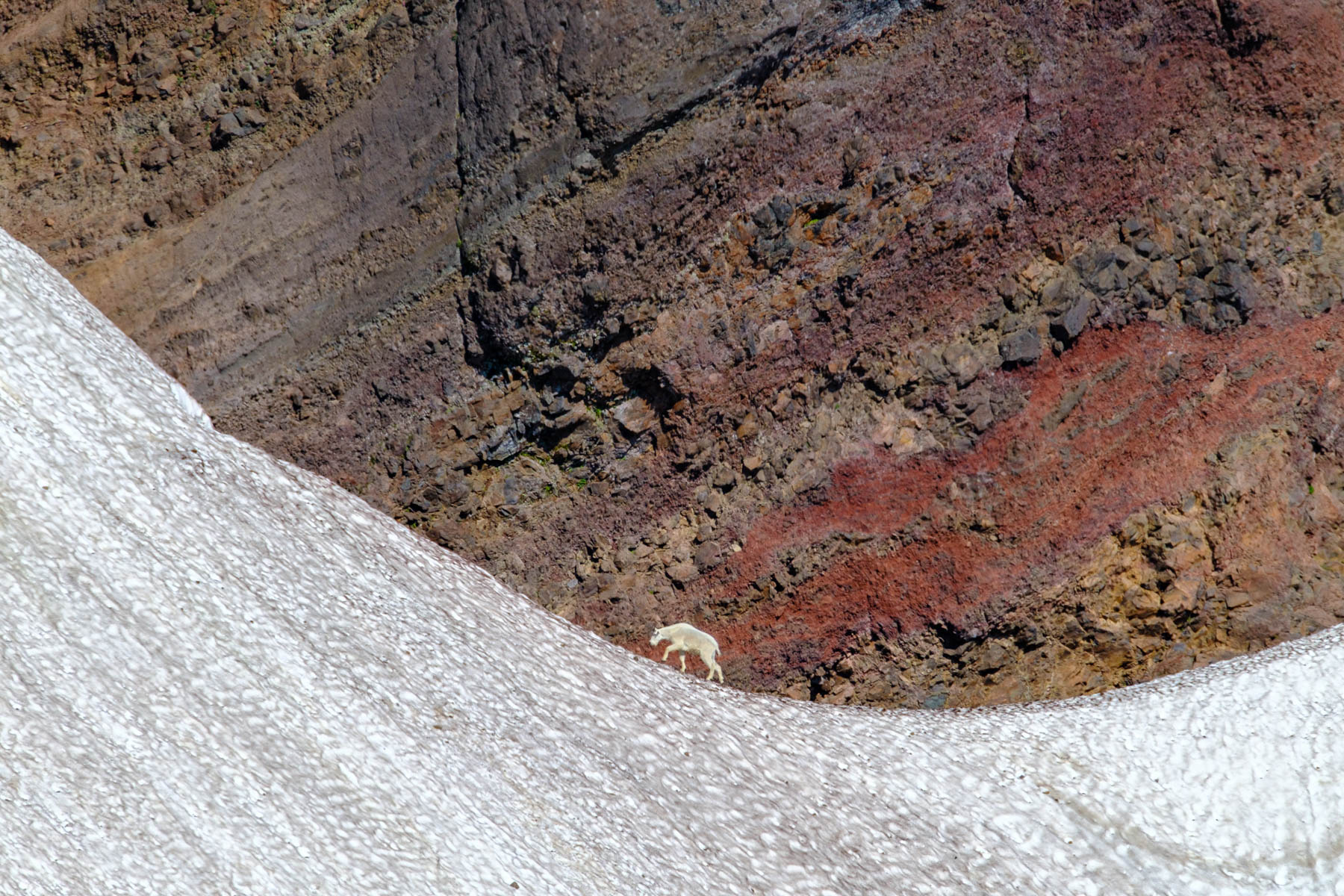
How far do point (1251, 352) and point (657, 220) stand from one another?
285 inches

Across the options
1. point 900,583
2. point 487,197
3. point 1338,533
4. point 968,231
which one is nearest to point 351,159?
point 487,197

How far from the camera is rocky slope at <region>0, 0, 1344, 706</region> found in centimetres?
1359

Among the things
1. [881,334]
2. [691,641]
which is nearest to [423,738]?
[691,641]

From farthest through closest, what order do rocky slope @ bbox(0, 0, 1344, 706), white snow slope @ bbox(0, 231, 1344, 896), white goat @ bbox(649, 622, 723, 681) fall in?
rocky slope @ bbox(0, 0, 1344, 706) < white goat @ bbox(649, 622, 723, 681) < white snow slope @ bbox(0, 231, 1344, 896)

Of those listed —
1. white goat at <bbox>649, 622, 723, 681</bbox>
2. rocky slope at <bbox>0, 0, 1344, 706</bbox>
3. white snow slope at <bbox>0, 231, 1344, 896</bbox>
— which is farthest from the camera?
rocky slope at <bbox>0, 0, 1344, 706</bbox>

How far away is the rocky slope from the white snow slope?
912mm

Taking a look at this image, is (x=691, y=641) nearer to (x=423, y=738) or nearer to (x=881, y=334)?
(x=423, y=738)

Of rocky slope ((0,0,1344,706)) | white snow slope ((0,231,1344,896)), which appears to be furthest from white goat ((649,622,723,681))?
rocky slope ((0,0,1344,706))

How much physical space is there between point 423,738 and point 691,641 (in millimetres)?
3413

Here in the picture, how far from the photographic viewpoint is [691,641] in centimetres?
1337

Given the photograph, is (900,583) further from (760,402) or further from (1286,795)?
(1286,795)

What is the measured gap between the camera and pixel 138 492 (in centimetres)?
1197

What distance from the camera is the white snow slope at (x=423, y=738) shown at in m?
9.98

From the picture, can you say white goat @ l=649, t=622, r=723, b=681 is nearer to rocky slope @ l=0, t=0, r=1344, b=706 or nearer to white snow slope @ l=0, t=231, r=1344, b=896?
white snow slope @ l=0, t=231, r=1344, b=896
